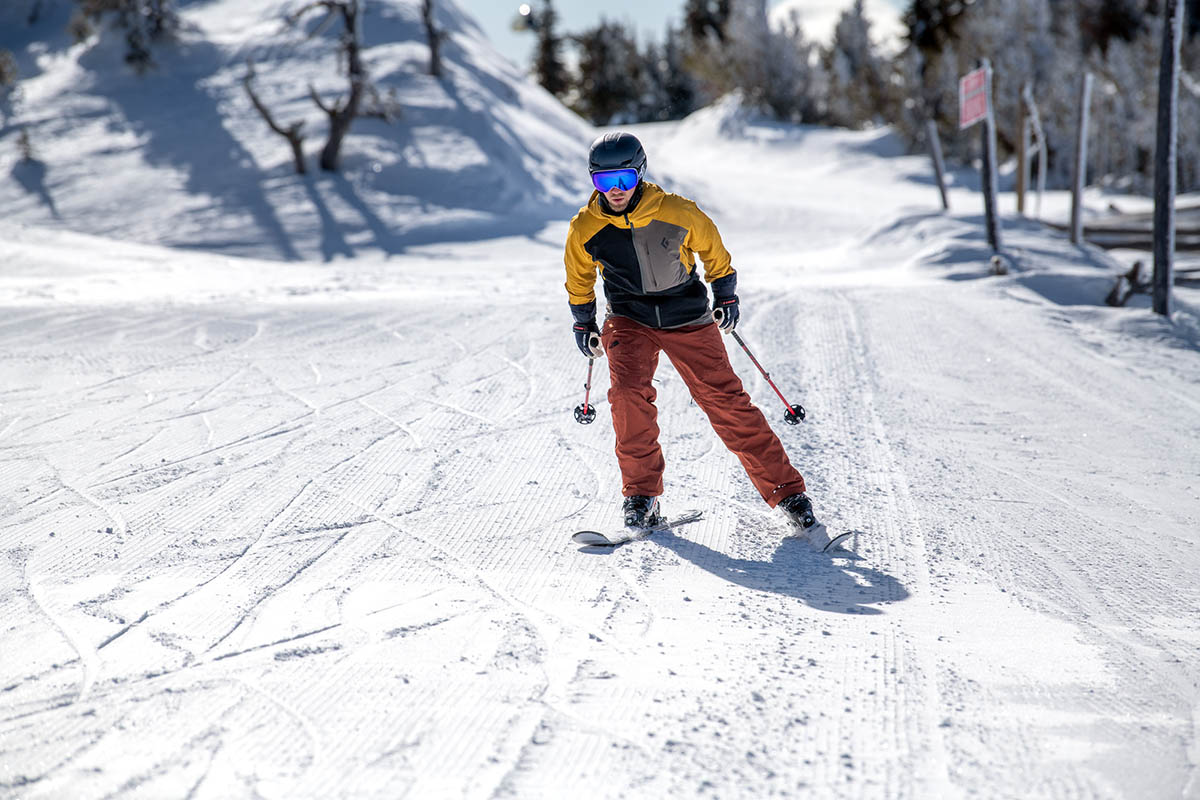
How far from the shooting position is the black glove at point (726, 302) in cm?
357

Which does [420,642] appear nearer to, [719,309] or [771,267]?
[719,309]

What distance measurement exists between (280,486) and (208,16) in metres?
23.5

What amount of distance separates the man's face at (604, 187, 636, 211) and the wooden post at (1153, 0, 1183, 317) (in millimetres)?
5475

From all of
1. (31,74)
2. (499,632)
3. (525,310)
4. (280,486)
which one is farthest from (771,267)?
(31,74)

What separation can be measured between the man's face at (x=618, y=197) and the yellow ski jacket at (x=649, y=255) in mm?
26

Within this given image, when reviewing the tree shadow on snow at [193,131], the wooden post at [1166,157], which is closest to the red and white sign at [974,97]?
the wooden post at [1166,157]

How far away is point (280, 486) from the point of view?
4.06 meters

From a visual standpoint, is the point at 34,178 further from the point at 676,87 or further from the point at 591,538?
the point at 676,87

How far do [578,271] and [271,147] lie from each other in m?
14.4

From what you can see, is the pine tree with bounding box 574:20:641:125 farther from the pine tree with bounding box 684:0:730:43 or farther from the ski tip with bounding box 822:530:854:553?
the ski tip with bounding box 822:530:854:553

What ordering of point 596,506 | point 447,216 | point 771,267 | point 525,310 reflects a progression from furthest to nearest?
point 447,216
point 771,267
point 525,310
point 596,506

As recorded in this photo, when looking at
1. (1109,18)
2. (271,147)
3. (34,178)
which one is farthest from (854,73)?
(34,178)

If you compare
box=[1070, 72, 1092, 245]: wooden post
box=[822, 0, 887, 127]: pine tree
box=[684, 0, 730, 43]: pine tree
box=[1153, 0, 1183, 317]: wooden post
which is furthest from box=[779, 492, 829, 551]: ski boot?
box=[684, 0, 730, 43]: pine tree

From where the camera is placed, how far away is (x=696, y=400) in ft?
11.7
